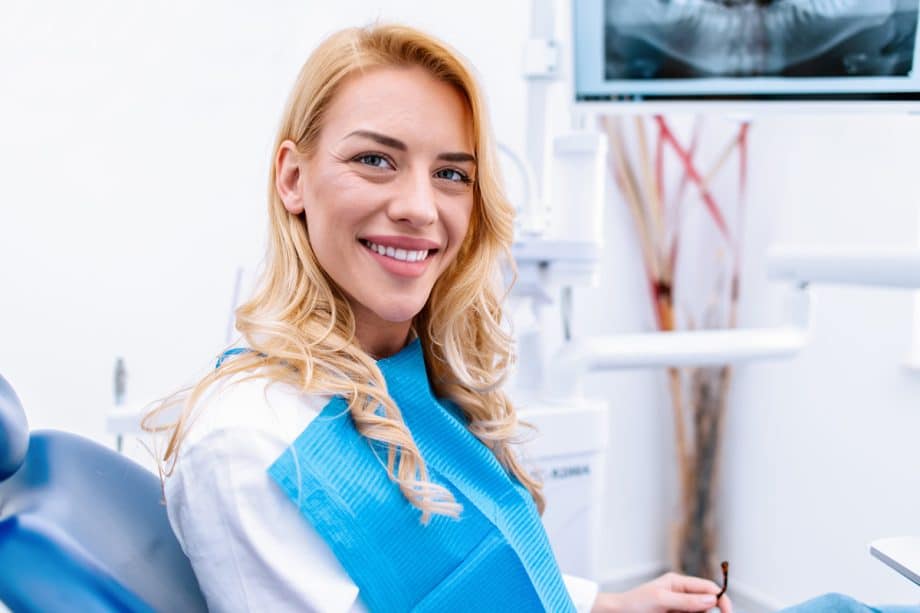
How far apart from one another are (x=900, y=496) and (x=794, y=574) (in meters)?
0.44

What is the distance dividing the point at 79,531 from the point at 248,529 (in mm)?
142

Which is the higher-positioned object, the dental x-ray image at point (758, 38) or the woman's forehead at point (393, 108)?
the dental x-ray image at point (758, 38)

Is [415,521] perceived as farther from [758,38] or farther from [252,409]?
[758,38]

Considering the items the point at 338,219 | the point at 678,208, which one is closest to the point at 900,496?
the point at 678,208

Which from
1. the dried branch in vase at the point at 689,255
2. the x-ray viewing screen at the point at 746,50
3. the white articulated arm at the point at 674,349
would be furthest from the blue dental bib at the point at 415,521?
the dried branch in vase at the point at 689,255

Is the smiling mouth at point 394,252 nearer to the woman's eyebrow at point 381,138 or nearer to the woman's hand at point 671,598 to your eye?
the woman's eyebrow at point 381,138

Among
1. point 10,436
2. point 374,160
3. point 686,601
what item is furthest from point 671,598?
point 10,436

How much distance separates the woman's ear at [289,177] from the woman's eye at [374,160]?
0.08 metres

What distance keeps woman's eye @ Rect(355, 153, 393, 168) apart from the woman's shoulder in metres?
0.25

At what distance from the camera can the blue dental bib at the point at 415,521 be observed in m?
0.77

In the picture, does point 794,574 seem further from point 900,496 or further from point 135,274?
point 135,274

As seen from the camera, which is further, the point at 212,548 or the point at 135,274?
the point at 135,274

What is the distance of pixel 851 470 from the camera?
2178 mm

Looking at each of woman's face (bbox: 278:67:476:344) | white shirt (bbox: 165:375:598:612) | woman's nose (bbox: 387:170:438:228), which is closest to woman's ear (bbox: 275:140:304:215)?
woman's face (bbox: 278:67:476:344)
